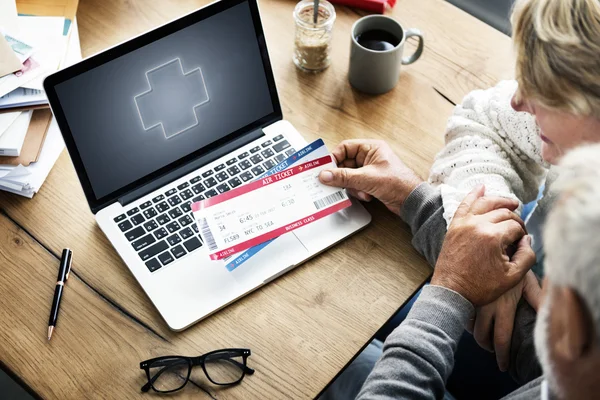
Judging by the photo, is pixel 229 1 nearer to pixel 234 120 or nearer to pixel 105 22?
pixel 234 120

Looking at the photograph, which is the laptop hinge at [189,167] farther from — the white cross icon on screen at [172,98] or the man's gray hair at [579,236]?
the man's gray hair at [579,236]

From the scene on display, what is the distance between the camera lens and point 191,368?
93cm

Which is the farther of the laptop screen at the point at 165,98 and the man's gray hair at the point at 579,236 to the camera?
the laptop screen at the point at 165,98


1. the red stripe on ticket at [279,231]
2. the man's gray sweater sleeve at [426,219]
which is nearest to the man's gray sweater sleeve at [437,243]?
the man's gray sweater sleeve at [426,219]

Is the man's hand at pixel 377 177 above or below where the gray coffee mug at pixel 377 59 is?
below

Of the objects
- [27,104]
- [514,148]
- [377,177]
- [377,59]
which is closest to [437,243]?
[377,177]

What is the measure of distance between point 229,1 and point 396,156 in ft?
1.29

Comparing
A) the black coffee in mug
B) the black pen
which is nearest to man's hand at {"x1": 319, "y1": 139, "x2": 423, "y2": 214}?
the black coffee in mug

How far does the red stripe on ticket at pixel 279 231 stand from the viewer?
1.00m

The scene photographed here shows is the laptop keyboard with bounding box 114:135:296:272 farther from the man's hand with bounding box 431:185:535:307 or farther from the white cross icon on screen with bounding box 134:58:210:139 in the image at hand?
the man's hand with bounding box 431:185:535:307

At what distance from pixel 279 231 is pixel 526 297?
0.41 m

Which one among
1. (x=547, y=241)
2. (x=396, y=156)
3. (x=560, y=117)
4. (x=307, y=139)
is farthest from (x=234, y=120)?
(x=547, y=241)

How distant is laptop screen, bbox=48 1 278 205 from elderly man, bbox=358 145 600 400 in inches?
17.3

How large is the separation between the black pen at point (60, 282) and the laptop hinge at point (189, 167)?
0.12 m
